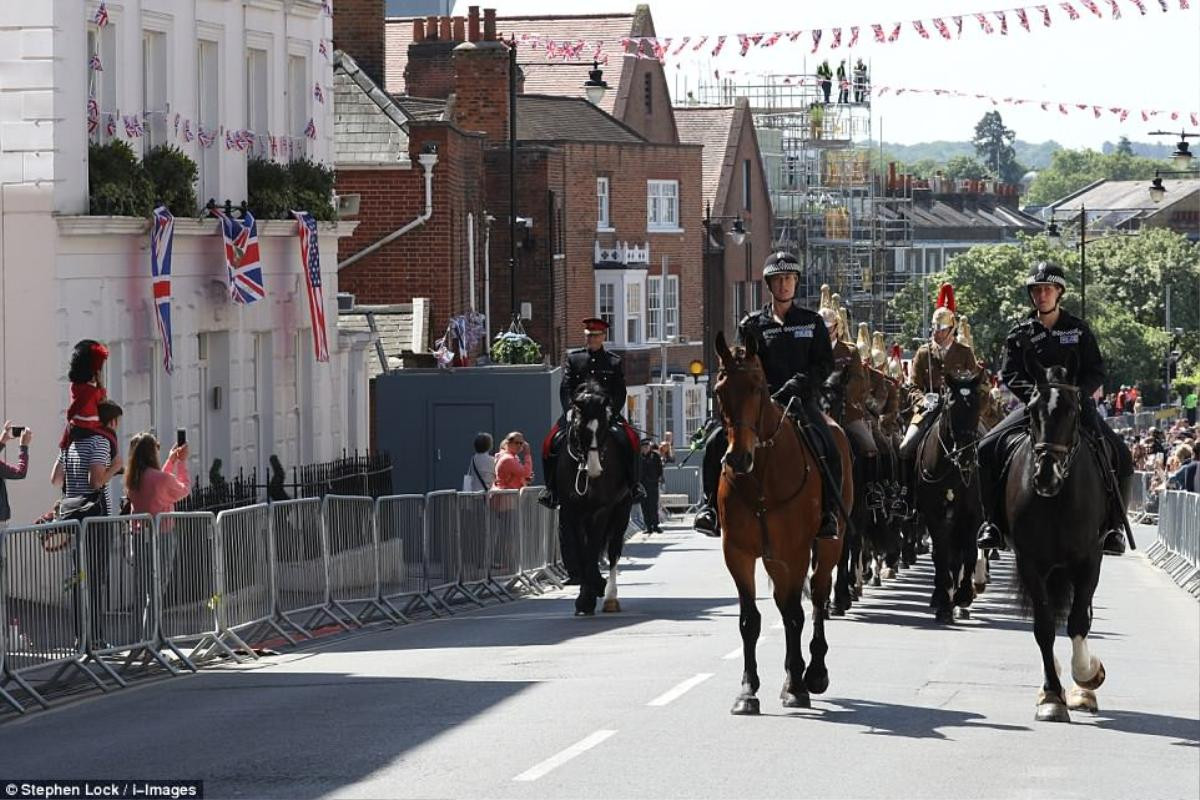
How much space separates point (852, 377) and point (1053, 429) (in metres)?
7.27

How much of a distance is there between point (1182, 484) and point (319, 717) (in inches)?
1133

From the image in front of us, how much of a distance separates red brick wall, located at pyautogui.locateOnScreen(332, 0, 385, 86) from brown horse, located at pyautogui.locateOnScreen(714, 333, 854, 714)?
35271 mm

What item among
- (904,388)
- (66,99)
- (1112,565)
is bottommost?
(1112,565)

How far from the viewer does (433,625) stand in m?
23.5

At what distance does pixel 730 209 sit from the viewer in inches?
3391

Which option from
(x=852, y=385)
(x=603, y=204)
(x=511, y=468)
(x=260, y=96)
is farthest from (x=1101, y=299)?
(x=852, y=385)

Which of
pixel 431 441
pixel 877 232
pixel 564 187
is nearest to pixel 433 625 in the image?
pixel 431 441

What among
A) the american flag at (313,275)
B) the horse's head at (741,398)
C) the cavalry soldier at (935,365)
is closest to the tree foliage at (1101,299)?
the american flag at (313,275)

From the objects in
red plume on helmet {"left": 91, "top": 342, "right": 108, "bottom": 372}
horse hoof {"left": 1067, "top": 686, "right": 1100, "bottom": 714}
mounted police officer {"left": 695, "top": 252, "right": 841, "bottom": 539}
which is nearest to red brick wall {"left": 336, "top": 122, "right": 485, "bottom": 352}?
red plume on helmet {"left": 91, "top": 342, "right": 108, "bottom": 372}

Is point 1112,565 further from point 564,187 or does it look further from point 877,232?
point 877,232

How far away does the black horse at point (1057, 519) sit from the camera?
594 inches

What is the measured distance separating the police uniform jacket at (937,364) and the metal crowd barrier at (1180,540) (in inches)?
383

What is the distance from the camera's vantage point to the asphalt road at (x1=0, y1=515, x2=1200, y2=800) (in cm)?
1232

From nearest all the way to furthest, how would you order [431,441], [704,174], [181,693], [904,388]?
1. [181,693]
2. [904,388]
3. [431,441]
4. [704,174]
